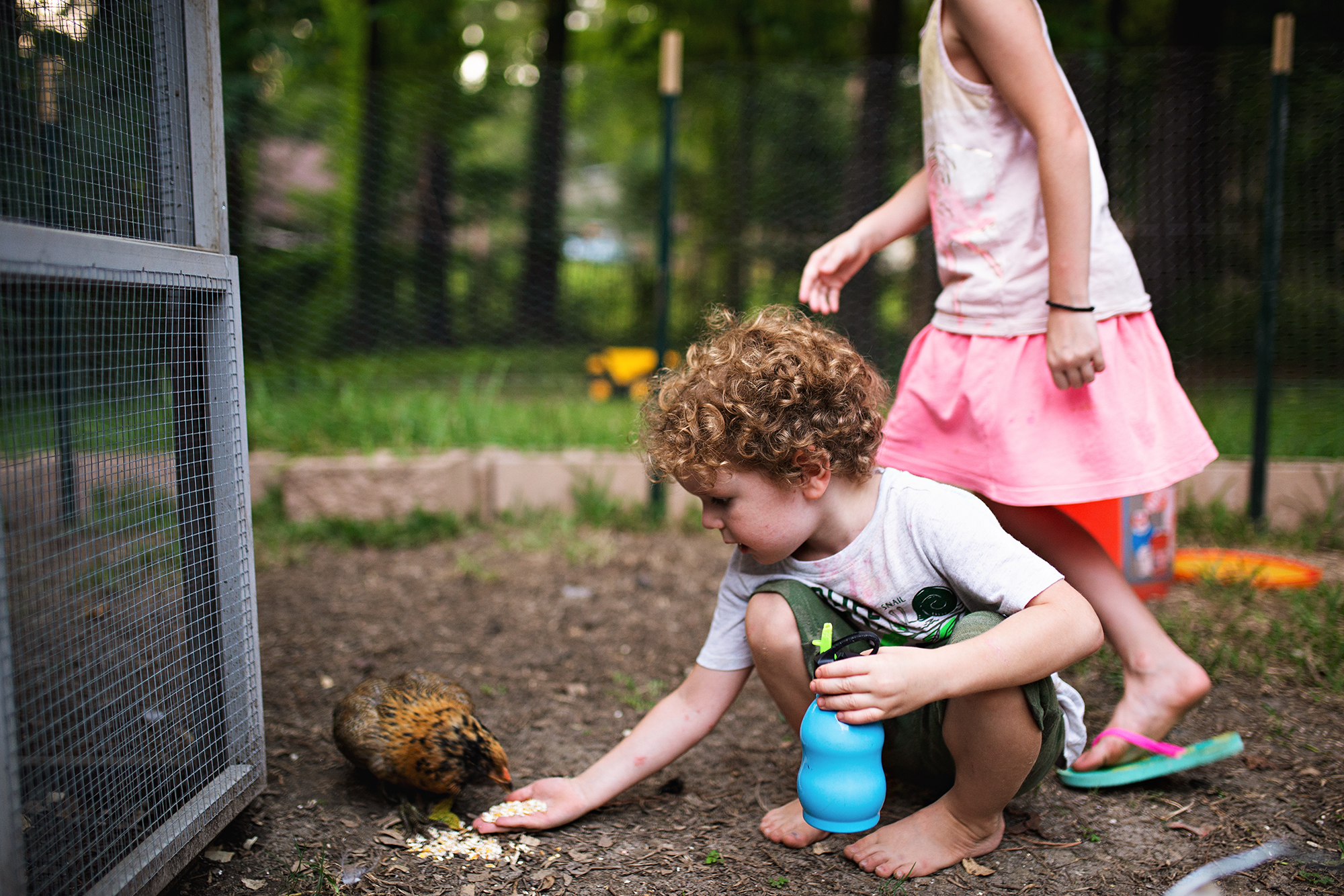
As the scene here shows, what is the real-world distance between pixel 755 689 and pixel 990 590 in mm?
1158

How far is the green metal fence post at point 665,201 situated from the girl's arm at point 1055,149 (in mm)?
2409

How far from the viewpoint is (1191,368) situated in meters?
4.57

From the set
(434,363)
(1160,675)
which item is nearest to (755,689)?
(1160,675)

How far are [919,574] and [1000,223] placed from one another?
0.75 metres

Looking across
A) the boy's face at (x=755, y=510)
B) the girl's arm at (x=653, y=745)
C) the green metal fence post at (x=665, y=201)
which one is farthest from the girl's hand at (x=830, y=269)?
the green metal fence post at (x=665, y=201)

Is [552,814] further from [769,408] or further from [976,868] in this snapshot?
[769,408]

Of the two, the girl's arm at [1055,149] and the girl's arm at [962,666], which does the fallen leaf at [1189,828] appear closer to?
the girl's arm at [962,666]

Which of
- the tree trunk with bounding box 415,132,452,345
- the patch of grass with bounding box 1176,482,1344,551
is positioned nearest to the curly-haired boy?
the patch of grass with bounding box 1176,482,1344,551

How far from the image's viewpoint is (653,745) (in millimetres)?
1682

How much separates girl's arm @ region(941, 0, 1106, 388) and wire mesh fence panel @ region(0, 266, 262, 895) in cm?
143

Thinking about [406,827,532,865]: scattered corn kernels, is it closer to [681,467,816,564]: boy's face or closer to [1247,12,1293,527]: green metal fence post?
[681,467,816,564]: boy's face

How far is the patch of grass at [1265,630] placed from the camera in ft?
7.80

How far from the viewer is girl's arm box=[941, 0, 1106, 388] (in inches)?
64.4

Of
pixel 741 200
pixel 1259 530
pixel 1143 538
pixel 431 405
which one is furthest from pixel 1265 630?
pixel 431 405
